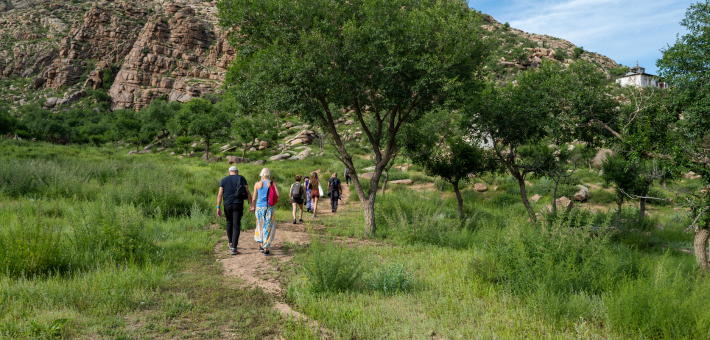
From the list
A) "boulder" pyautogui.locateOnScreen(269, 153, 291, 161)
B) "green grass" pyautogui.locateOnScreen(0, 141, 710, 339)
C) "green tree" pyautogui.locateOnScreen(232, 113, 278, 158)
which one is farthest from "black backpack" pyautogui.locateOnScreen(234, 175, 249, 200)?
"green tree" pyautogui.locateOnScreen(232, 113, 278, 158)

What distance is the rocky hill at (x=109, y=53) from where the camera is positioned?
92688 mm

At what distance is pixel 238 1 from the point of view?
1041cm

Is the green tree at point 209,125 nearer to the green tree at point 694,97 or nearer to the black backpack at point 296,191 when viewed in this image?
the black backpack at point 296,191

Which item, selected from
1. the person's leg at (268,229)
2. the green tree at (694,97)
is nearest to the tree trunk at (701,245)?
the green tree at (694,97)

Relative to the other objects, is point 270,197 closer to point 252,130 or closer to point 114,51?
point 252,130

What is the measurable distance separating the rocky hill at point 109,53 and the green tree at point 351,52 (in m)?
87.1

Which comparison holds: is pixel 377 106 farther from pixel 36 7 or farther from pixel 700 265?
pixel 36 7

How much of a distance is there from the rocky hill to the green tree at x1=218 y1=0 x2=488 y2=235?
87.1 m

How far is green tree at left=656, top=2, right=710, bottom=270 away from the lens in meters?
7.35

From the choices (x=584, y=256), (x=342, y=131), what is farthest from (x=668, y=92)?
(x=342, y=131)

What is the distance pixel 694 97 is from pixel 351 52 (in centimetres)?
813

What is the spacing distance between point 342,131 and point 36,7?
444ft

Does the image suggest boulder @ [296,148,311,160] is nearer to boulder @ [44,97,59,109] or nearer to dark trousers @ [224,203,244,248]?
dark trousers @ [224,203,244,248]

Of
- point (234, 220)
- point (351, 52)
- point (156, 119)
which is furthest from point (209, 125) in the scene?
point (234, 220)
